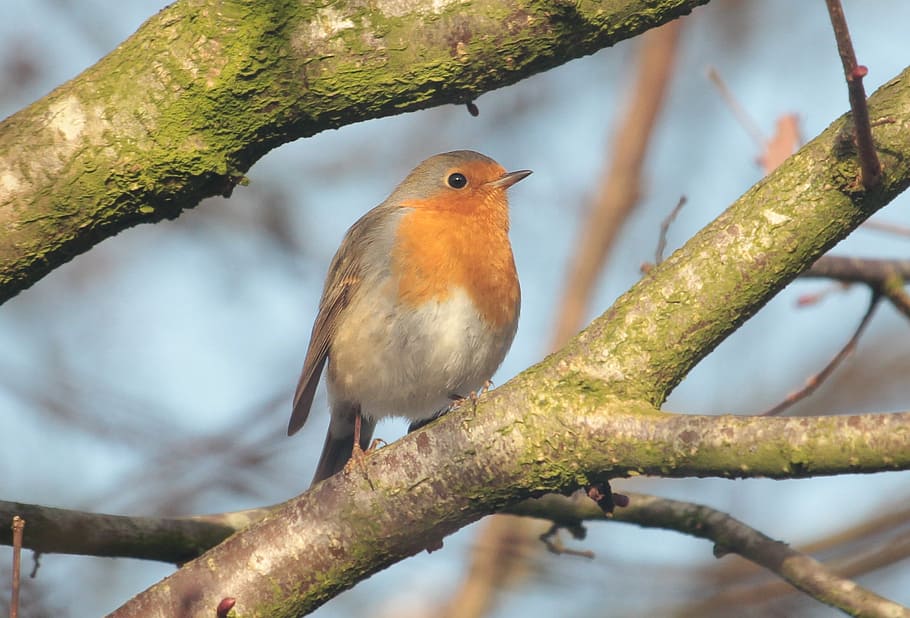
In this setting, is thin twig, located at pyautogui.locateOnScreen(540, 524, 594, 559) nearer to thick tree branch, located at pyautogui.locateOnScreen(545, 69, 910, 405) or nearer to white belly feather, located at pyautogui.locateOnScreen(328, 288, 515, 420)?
white belly feather, located at pyautogui.locateOnScreen(328, 288, 515, 420)

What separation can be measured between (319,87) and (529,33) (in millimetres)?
562

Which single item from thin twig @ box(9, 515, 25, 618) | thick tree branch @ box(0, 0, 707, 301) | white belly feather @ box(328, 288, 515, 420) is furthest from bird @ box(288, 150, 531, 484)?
thin twig @ box(9, 515, 25, 618)

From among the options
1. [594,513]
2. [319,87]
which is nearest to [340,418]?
[594,513]

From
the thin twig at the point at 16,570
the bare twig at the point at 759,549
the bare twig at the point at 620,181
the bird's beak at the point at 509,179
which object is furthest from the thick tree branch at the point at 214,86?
the bare twig at the point at 620,181

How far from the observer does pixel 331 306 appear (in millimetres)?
4695

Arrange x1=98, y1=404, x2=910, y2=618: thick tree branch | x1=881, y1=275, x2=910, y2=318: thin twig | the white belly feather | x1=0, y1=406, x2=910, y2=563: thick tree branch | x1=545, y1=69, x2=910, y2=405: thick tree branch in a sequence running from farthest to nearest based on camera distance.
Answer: the white belly feather → x1=881, y1=275, x2=910, y2=318: thin twig → x1=545, y1=69, x2=910, y2=405: thick tree branch → x1=98, y1=404, x2=910, y2=618: thick tree branch → x1=0, y1=406, x2=910, y2=563: thick tree branch

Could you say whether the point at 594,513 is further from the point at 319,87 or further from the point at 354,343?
the point at 319,87

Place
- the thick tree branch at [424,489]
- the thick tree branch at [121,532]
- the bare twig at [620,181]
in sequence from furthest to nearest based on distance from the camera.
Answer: the bare twig at [620,181], the thick tree branch at [121,532], the thick tree branch at [424,489]

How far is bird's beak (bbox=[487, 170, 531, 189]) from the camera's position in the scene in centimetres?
500

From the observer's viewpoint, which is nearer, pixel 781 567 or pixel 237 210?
pixel 781 567

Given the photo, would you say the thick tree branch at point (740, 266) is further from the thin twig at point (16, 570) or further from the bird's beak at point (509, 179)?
the bird's beak at point (509, 179)

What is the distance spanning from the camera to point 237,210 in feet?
24.2

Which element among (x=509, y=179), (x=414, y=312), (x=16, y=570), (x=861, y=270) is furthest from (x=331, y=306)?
→ (x=16, y=570)

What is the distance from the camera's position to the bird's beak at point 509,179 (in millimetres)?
5000
